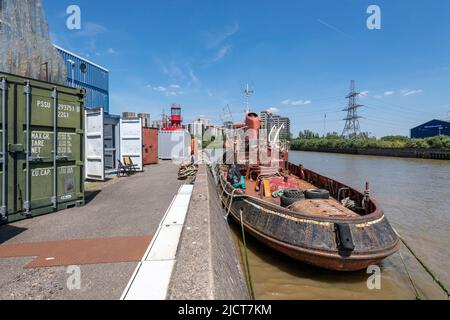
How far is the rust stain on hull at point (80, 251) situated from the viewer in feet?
11.9

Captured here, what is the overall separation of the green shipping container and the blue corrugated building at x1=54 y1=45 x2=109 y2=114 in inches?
318

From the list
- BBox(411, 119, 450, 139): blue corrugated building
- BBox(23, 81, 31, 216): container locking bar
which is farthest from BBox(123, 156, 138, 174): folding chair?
BBox(411, 119, 450, 139): blue corrugated building

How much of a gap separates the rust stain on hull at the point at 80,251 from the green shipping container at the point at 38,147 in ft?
5.57

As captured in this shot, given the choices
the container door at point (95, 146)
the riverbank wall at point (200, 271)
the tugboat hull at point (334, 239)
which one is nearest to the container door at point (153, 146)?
the container door at point (95, 146)

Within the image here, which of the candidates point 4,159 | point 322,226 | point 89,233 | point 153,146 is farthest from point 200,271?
point 153,146

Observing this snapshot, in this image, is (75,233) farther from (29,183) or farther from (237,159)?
(237,159)

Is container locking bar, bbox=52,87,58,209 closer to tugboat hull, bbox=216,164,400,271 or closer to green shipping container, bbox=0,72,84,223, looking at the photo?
green shipping container, bbox=0,72,84,223

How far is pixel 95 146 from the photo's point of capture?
37.0ft

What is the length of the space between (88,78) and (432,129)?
9122 centimetres

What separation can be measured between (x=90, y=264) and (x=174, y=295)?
1.69 metres

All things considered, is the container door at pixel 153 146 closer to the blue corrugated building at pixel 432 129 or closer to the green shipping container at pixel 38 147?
the green shipping container at pixel 38 147

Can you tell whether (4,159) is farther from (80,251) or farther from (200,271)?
(200,271)

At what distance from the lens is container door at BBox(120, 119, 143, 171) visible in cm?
1450
